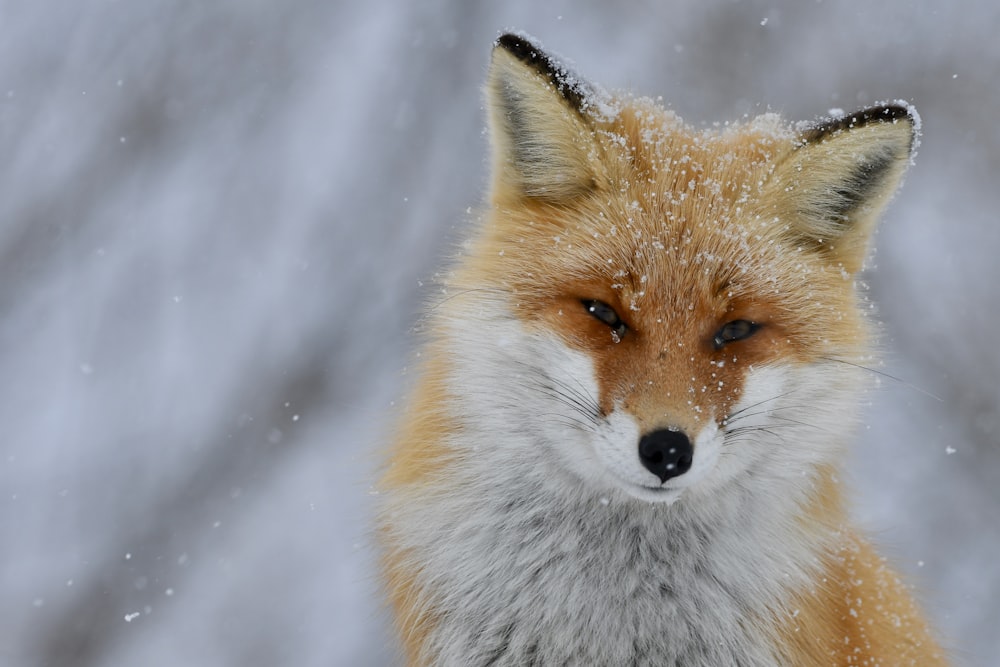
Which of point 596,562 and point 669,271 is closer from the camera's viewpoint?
point 669,271

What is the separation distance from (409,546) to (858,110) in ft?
5.59

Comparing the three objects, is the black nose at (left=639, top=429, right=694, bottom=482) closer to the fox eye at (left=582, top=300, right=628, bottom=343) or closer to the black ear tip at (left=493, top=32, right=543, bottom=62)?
the fox eye at (left=582, top=300, right=628, bottom=343)

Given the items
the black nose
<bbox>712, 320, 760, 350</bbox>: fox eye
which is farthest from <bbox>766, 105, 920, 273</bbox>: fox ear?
the black nose

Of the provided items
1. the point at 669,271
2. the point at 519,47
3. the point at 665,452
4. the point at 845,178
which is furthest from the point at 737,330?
the point at 519,47

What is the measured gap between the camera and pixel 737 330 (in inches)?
96.7

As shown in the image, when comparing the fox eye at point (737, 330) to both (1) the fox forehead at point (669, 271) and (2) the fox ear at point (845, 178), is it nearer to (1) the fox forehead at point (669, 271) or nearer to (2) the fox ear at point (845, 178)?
(1) the fox forehead at point (669, 271)

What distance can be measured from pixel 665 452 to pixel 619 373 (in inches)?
9.6

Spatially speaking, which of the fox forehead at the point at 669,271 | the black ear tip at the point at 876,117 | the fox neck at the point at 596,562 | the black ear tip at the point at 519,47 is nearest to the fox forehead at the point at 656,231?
the fox forehead at the point at 669,271

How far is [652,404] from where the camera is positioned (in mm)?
2203

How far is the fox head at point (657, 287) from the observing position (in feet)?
7.61

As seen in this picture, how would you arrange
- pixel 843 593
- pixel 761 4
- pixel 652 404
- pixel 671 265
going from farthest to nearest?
pixel 761 4 < pixel 843 593 < pixel 671 265 < pixel 652 404

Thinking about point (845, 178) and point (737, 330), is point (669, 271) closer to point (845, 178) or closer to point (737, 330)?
point (737, 330)

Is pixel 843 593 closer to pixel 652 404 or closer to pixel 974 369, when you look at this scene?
pixel 652 404

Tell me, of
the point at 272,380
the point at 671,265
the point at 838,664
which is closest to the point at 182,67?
the point at 272,380
